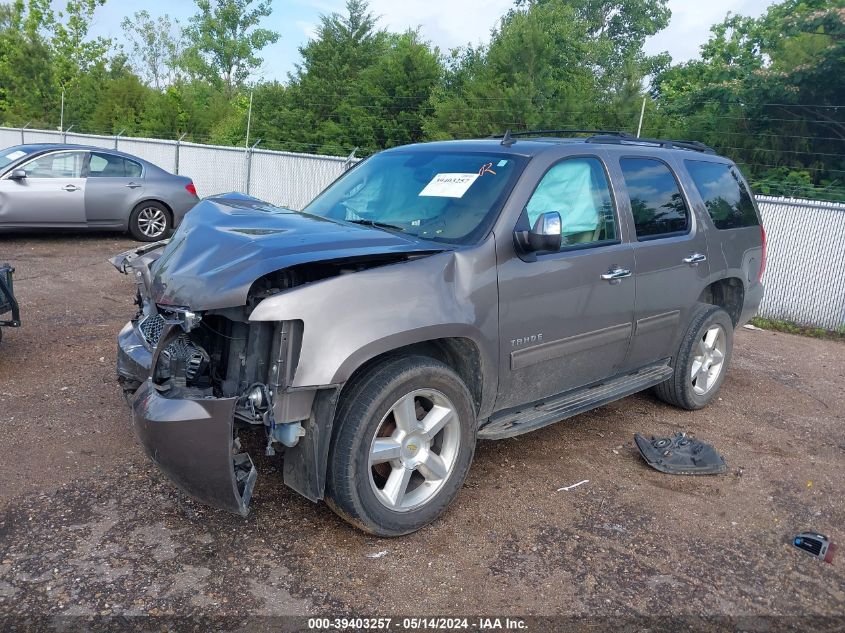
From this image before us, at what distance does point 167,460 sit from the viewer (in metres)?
3.08

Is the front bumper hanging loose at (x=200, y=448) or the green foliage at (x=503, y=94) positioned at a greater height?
the green foliage at (x=503, y=94)

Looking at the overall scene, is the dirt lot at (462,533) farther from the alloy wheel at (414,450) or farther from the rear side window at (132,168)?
the rear side window at (132,168)

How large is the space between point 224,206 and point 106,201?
25.8 feet

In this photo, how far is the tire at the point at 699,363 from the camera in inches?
206

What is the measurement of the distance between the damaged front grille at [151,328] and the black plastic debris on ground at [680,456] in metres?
2.98

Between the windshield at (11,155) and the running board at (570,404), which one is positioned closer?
the running board at (570,404)

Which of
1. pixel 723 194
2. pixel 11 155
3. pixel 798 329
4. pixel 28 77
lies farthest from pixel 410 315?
pixel 28 77

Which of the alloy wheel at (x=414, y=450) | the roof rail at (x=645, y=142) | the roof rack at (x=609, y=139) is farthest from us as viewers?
the roof rail at (x=645, y=142)

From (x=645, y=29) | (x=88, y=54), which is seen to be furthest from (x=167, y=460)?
(x=645, y=29)

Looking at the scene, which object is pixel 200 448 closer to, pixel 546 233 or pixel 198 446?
pixel 198 446

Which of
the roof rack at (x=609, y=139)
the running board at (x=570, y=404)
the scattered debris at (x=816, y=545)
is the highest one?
the roof rack at (x=609, y=139)

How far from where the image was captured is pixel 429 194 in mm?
4164

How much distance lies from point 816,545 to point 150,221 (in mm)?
10545

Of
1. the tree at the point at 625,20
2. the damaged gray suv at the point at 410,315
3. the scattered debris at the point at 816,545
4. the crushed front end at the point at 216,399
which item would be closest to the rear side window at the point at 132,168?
the damaged gray suv at the point at 410,315
